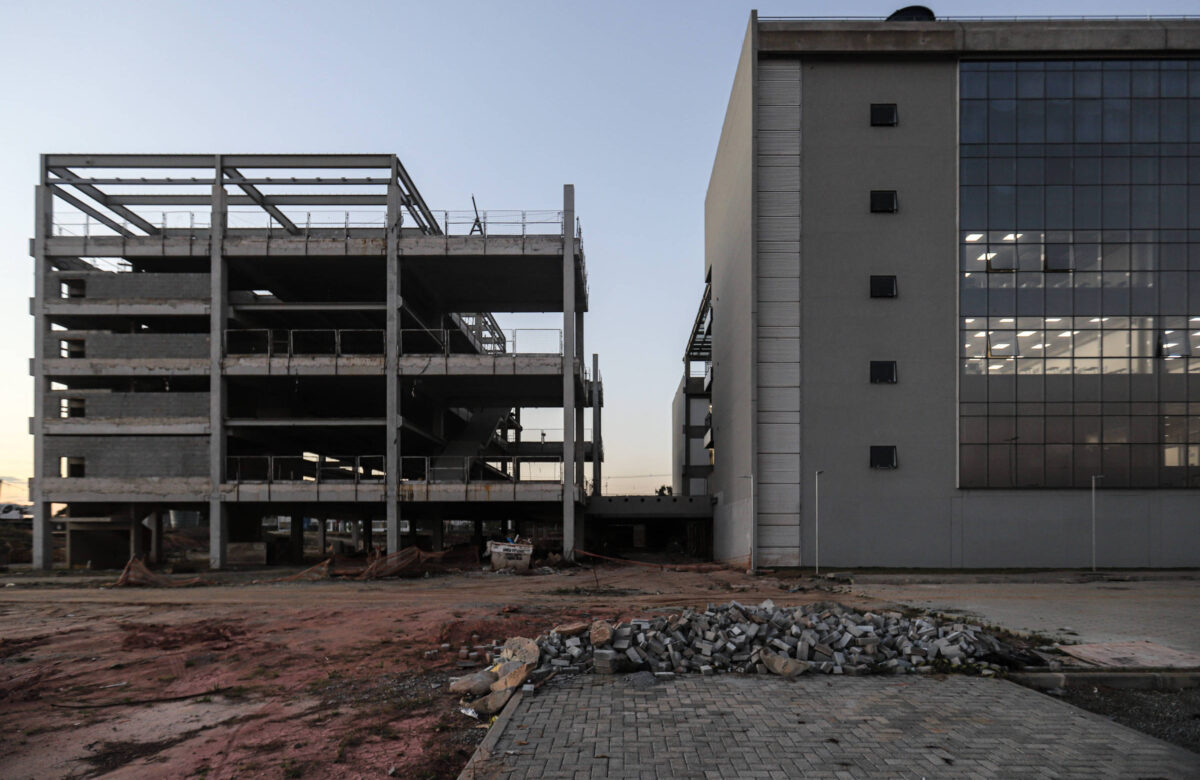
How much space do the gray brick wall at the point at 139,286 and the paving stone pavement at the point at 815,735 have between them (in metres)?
30.3

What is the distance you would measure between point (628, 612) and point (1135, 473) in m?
23.6

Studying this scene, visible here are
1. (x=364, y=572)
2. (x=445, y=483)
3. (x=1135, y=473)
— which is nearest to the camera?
(x=364, y=572)

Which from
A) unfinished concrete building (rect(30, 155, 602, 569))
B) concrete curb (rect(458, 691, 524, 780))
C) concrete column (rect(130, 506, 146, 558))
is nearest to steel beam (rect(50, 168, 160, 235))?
unfinished concrete building (rect(30, 155, 602, 569))

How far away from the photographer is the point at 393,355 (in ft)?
105

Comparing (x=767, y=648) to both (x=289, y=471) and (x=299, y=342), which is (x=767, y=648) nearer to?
Answer: (x=289, y=471)

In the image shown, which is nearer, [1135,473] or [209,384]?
[1135,473]

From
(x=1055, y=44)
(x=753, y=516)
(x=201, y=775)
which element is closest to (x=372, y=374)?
(x=753, y=516)

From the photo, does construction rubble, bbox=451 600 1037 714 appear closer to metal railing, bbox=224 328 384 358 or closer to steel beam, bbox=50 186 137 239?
metal railing, bbox=224 328 384 358

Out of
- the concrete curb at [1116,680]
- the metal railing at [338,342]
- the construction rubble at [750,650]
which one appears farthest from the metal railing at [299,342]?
the concrete curb at [1116,680]

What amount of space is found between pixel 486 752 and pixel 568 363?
25.6 meters

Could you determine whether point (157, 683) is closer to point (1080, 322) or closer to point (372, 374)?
point (372, 374)

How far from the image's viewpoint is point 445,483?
3200cm

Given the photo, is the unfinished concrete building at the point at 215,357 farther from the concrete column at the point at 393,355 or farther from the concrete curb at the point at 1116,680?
the concrete curb at the point at 1116,680

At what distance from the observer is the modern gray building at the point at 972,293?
2809cm
